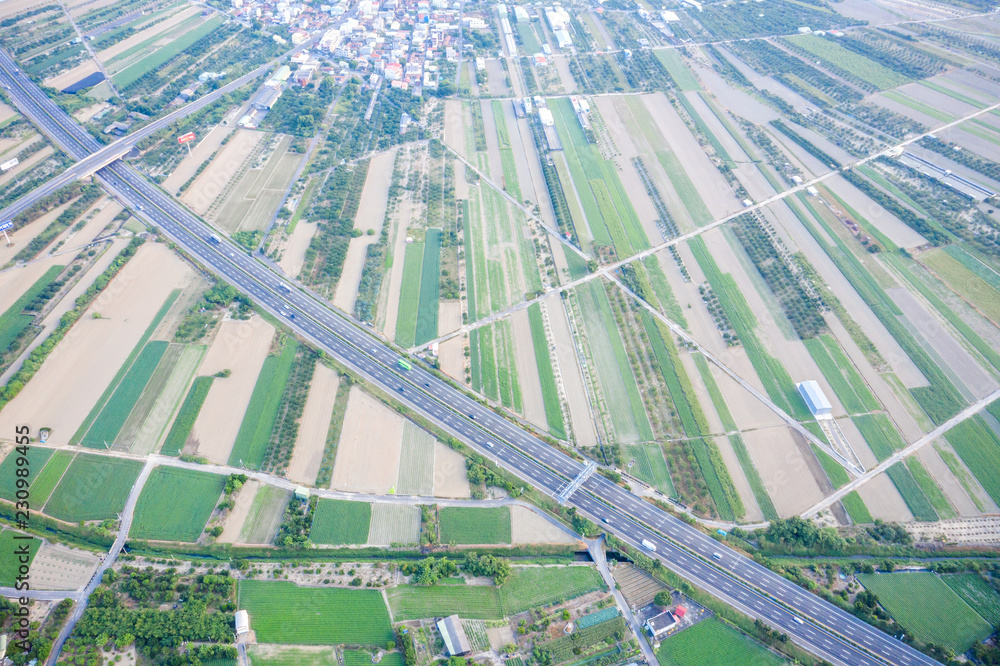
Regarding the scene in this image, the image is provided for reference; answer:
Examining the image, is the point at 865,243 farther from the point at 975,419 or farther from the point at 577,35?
the point at 577,35

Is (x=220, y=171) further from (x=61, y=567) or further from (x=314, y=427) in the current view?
(x=61, y=567)

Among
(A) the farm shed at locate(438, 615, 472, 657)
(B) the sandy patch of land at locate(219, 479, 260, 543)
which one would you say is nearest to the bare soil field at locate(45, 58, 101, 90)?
(B) the sandy patch of land at locate(219, 479, 260, 543)

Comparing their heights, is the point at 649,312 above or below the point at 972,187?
below

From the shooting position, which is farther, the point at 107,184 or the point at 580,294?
the point at 107,184

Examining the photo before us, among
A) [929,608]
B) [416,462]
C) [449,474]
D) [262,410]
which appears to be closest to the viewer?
[929,608]

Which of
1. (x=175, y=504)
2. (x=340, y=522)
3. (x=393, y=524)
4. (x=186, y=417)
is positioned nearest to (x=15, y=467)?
(x=186, y=417)

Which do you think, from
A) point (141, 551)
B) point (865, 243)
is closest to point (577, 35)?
point (865, 243)

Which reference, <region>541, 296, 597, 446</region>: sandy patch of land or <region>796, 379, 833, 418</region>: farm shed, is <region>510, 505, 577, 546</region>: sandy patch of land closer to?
<region>541, 296, 597, 446</region>: sandy patch of land
